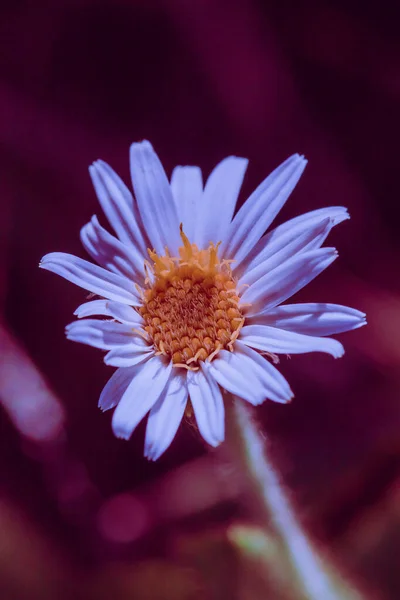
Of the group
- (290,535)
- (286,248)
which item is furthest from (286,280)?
(290,535)

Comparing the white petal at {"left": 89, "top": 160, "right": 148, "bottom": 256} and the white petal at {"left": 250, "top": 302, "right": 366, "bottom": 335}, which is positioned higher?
the white petal at {"left": 89, "top": 160, "right": 148, "bottom": 256}

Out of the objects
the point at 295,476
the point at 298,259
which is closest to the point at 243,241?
the point at 298,259

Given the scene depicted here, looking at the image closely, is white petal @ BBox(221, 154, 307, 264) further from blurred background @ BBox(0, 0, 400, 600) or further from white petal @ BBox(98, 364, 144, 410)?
blurred background @ BBox(0, 0, 400, 600)

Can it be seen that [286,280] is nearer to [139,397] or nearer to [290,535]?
[139,397]

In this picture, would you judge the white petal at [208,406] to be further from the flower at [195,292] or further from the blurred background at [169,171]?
the blurred background at [169,171]

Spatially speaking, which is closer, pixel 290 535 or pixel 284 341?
pixel 284 341

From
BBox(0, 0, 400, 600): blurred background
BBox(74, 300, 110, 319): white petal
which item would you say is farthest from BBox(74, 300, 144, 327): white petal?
BBox(0, 0, 400, 600): blurred background

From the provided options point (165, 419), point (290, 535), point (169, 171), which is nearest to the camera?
point (165, 419)
